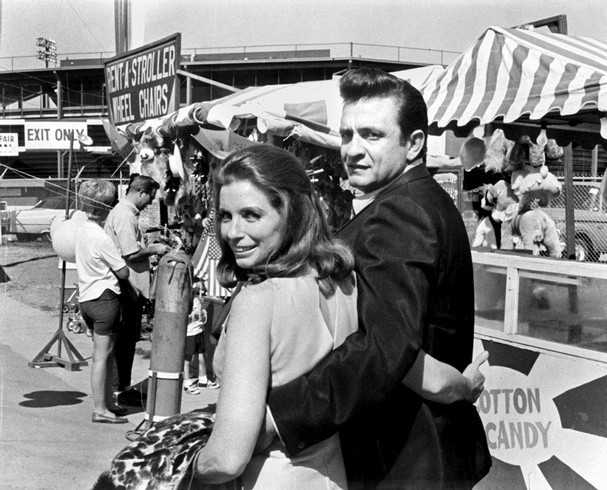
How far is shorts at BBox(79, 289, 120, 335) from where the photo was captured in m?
5.88

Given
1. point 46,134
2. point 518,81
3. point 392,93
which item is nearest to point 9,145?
point 46,134

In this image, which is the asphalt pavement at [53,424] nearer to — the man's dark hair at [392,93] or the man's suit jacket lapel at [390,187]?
the man's suit jacket lapel at [390,187]

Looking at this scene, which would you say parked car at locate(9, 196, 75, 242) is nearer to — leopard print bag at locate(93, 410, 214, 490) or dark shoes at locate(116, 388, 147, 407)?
dark shoes at locate(116, 388, 147, 407)

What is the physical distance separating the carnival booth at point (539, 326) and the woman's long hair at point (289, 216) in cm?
229

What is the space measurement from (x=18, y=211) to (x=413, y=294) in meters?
22.9

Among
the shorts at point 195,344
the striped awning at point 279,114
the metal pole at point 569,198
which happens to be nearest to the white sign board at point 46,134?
the striped awning at point 279,114

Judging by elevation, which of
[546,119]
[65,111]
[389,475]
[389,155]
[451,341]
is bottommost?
[389,475]

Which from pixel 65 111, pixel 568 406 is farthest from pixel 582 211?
pixel 65 111

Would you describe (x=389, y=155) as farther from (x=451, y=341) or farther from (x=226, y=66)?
(x=226, y=66)

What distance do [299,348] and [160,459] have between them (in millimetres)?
376

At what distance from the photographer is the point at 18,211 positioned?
75.0 ft

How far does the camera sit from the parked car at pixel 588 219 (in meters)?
12.5

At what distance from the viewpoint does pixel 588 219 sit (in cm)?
1353

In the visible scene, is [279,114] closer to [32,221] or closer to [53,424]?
[53,424]
